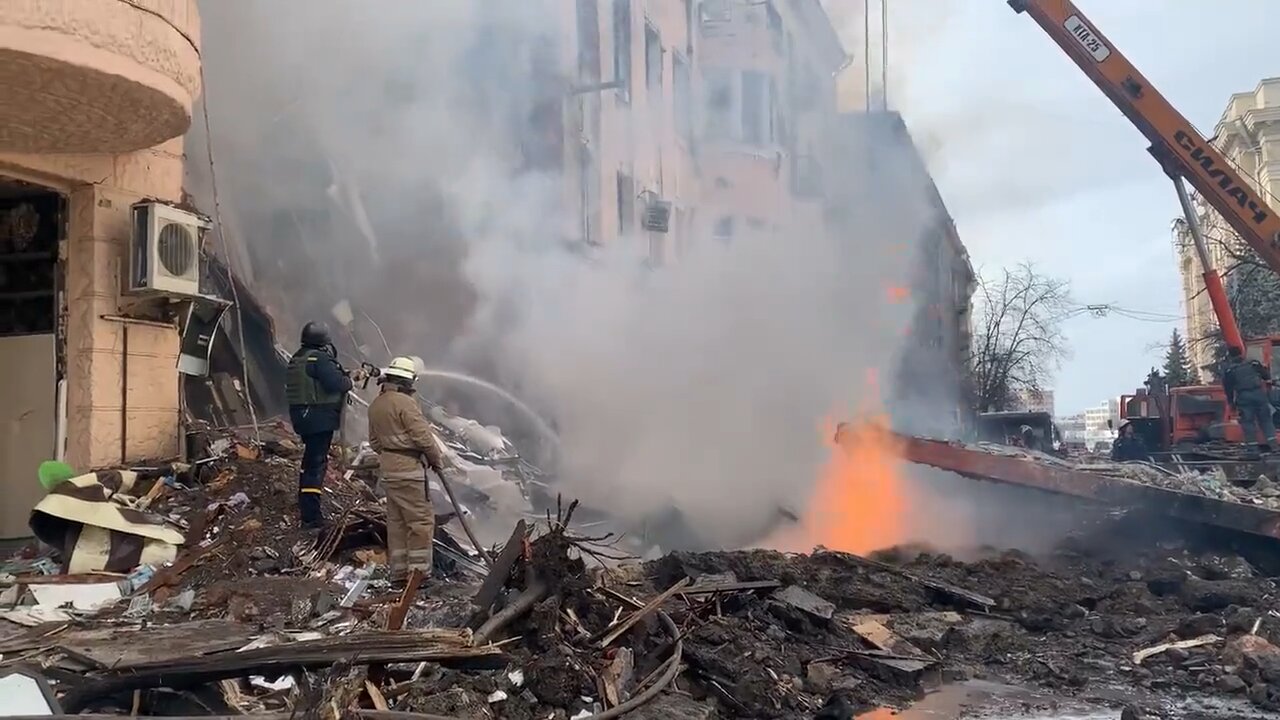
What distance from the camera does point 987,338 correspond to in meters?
38.3

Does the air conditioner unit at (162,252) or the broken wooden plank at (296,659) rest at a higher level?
the air conditioner unit at (162,252)

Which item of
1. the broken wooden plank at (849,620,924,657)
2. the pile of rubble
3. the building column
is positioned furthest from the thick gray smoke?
the broken wooden plank at (849,620,924,657)

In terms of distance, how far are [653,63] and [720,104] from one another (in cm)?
333

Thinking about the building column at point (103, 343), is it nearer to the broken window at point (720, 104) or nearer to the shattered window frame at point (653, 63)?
the shattered window frame at point (653, 63)

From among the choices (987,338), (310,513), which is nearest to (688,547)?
(310,513)

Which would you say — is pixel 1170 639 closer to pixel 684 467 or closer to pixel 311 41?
pixel 684 467

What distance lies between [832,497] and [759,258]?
5.37m

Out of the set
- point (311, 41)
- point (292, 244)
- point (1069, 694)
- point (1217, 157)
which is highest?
point (311, 41)

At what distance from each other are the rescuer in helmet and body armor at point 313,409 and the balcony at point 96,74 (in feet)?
5.45

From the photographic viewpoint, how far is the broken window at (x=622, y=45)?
1634 cm

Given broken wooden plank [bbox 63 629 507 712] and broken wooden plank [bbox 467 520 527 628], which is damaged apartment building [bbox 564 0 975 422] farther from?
broken wooden plank [bbox 63 629 507 712]

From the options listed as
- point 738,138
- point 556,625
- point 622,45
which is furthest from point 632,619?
point 738,138

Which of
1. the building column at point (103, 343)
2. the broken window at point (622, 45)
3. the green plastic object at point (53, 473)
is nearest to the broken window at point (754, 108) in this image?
the broken window at point (622, 45)

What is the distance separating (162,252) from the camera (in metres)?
6.62
